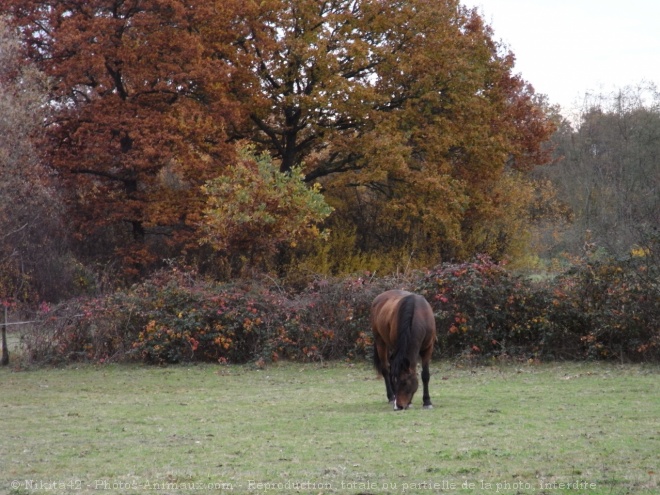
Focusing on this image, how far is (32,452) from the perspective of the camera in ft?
29.1

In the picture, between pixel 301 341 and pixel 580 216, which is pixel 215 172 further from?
pixel 580 216

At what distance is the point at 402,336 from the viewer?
11.4m

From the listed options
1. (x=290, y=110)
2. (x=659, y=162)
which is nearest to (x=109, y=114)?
(x=290, y=110)

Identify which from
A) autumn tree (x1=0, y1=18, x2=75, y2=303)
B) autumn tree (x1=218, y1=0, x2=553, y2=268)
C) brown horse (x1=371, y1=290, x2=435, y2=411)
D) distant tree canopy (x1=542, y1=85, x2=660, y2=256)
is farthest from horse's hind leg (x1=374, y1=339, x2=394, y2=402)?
distant tree canopy (x1=542, y1=85, x2=660, y2=256)

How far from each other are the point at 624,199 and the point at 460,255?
1099 cm

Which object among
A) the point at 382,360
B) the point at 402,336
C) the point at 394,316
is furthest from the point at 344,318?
the point at 402,336

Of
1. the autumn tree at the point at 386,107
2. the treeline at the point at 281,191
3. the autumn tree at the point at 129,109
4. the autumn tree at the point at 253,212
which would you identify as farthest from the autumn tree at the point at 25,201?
the autumn tree at the point at 386,107

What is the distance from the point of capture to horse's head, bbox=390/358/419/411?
11.3 metres

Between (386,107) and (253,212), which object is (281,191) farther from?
(386,107)

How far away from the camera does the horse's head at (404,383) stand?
11.3m

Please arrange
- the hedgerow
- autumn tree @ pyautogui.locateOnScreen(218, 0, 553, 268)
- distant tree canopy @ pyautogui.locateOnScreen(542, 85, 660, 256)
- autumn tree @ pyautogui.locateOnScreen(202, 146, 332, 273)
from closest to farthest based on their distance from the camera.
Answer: the hedgerow < autumn tree @ pyautogui.locateOnScreen(202, 146, 332, 273) < autumn tree @ pyautogui.locateOnScreen(218, 0, 553, 268) < distant tree canopy @ pyautogui.locateOnScreen(542, 85, 660, 256)

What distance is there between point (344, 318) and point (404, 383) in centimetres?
788

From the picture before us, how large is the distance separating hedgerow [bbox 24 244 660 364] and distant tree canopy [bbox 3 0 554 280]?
7.94m

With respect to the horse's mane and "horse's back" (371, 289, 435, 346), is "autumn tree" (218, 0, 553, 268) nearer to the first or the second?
"horse's back" (371, 289, 435, 346)
